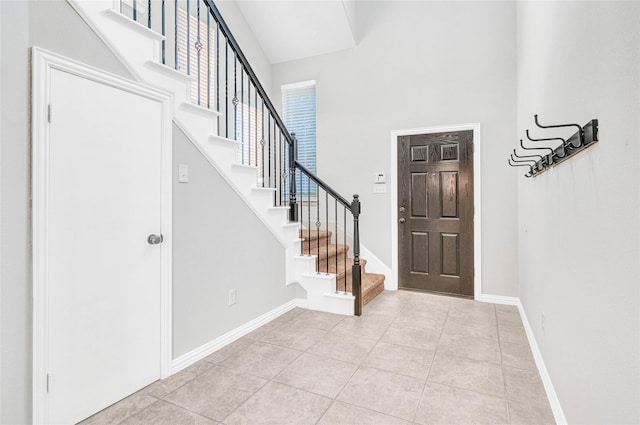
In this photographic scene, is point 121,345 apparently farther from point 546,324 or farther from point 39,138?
point 546,324

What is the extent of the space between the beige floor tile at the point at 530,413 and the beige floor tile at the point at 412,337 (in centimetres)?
77

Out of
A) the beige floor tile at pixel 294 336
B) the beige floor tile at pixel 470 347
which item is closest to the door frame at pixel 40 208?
the beige floor tile at pixel 294 336

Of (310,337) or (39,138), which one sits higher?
(39,138)

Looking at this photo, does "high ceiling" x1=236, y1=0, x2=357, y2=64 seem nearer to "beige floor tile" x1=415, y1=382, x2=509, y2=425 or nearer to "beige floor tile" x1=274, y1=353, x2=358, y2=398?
"beige floor tile" x1=274, y1=353, x2=358, y2=398

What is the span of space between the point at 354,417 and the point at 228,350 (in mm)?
1202

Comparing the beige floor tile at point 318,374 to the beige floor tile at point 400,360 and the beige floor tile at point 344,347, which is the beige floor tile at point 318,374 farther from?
the beige floor tile at point 400,360

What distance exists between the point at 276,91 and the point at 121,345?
4.14m

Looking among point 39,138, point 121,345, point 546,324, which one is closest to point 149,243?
point 121,345

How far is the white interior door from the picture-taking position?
63.5 inches

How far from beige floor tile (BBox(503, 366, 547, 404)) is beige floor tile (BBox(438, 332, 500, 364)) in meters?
0.17

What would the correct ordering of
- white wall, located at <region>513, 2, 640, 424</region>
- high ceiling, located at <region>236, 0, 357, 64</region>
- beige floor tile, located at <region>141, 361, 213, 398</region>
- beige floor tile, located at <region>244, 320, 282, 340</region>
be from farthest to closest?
high ceiling, located at <region>236, 0, 357, 64</region> → beige floor tile, located at <region>244, 320, 282, 340</region> → beige floor tile, located at <region>141, 361, 213, 398</region> → white wall, located at <region>513, 2, 640, 424</region>

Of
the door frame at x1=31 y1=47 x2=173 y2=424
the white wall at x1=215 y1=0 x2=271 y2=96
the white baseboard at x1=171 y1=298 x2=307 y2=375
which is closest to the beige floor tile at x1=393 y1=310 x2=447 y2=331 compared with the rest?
the white baseboard at x1=171 y1=298 x2=307 y2=375

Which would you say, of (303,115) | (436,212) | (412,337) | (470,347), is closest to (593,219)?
(470,347)

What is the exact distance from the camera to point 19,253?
4.87ft
